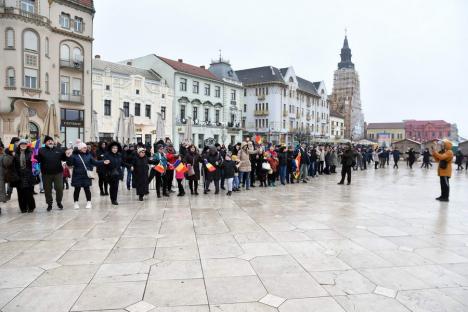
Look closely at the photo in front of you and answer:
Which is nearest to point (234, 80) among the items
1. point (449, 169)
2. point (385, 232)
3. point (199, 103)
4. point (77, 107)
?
point (199, 103)

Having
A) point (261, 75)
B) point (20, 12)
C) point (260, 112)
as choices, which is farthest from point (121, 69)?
point (261, 75)

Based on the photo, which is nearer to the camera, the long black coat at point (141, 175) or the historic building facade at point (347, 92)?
the long black coat at point (141, 175)

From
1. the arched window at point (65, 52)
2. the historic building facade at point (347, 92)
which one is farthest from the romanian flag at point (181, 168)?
the historic building facade at point (347, 92)

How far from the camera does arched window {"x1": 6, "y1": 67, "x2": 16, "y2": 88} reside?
28.7 metres

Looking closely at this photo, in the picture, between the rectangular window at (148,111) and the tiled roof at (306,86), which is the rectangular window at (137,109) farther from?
the tiled roof at (306,86)

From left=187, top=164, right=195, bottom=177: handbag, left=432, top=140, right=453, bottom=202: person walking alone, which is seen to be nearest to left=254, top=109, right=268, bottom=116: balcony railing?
left=187, top=164, right=195, bottom=177: handbag

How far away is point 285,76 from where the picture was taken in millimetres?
66438

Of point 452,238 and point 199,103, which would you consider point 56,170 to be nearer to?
point 452,238

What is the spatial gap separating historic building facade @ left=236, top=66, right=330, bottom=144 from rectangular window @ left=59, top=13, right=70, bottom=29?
125ft

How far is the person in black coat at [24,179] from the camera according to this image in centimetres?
841

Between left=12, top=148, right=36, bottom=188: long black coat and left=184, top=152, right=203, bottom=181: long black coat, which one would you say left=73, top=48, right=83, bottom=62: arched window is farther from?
left=12, top=148, right=36, bottom=188: long black coat

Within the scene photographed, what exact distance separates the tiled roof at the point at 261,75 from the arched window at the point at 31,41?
41.9 metres

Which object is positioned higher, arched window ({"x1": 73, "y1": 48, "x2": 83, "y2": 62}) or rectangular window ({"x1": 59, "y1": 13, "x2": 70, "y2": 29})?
rectangular window ({"x1": 59, "y1": 13, "x2": 70, "y2": 29})

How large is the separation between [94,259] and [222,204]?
5.21m
